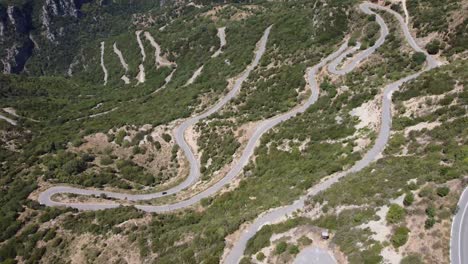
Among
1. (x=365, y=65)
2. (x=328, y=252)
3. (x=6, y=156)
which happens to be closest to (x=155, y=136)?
(x=6, y=156)

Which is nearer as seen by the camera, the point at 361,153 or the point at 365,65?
the point at 361,153

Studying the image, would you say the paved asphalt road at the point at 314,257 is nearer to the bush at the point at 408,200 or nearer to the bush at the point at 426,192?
the bush at the point at 408,200

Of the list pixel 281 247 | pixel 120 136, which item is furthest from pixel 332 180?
pixel 120 136

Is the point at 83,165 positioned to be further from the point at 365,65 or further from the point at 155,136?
the point at 365,65

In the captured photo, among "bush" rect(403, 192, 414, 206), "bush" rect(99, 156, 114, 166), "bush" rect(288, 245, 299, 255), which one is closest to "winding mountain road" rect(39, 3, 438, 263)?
"bush" rect(288, 245, 299, 255)


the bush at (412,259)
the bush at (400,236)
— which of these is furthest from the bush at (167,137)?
the bush at (412,259)

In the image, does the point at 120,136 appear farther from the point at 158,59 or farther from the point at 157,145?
the point at 158,59
